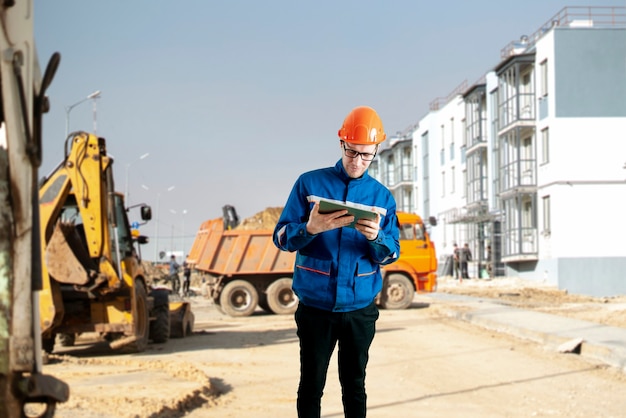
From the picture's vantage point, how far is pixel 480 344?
55.1ft

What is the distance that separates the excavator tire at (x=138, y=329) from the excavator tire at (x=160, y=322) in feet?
4.85

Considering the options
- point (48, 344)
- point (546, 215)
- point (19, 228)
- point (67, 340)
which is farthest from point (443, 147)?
point (19, 228)

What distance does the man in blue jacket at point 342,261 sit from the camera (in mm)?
5266

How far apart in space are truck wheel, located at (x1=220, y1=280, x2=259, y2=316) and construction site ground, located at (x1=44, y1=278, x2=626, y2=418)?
6.25 m

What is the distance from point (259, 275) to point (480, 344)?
11.5 metres

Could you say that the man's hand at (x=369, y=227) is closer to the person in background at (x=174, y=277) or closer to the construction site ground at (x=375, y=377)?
the construction site ground at (x=375, y=377)

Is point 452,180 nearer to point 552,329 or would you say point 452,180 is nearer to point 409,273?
point 409,273

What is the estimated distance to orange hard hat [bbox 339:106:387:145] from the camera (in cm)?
528

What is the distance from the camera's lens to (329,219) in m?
4.99

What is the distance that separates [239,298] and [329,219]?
2239 centimetres

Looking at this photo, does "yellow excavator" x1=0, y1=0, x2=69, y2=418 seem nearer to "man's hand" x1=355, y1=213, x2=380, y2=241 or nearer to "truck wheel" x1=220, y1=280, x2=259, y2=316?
"man's hand" x1=355, y1=213, x2=380, y2=241

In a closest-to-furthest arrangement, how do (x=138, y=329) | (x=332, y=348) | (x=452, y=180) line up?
(x=332, y=348)
(x=138, y=329)
(x=452, y=180)

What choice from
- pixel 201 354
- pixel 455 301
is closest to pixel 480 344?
pixel 201 354

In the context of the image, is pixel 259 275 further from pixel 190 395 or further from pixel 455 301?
pixel 190 395
